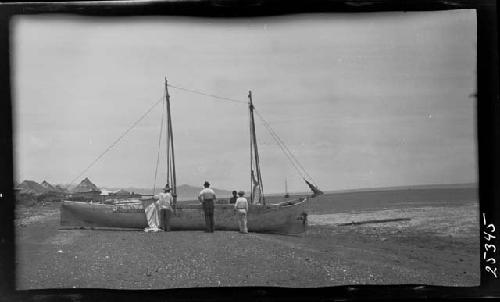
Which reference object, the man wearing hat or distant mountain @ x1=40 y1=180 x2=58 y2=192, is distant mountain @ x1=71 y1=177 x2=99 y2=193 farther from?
the man wearing hat

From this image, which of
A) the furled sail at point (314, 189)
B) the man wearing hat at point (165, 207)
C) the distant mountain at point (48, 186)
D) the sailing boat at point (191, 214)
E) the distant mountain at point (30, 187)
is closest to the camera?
the distant mountain at point (30, 187)

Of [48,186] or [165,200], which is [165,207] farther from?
[48,186]

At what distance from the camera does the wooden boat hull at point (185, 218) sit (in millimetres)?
6957

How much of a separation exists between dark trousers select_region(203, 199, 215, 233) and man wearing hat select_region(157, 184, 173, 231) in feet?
1.49

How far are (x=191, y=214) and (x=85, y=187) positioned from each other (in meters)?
1.52

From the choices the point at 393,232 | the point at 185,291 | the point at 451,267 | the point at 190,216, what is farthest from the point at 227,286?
the point at 451,267

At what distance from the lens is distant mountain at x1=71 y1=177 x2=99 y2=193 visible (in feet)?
21.2

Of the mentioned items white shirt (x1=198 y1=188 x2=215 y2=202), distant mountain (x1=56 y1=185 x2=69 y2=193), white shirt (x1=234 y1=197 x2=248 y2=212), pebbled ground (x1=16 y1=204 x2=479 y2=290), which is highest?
distant mountain (x1=56 y1=185 x2=69 y2=193)

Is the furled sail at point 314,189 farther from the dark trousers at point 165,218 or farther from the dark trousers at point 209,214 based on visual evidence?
the dark trousers at point 165,218

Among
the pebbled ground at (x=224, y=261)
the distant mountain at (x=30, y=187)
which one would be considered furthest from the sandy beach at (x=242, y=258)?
the distant mountain at (x=30, y=187)

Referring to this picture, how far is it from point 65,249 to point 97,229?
800mm

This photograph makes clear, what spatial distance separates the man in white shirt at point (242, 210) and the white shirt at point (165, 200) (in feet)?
2.75

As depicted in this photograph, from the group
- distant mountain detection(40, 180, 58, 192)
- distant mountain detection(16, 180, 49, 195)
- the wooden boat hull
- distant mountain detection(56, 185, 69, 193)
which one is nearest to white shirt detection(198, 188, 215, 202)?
the wooden boat hull

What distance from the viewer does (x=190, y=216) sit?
750cm
